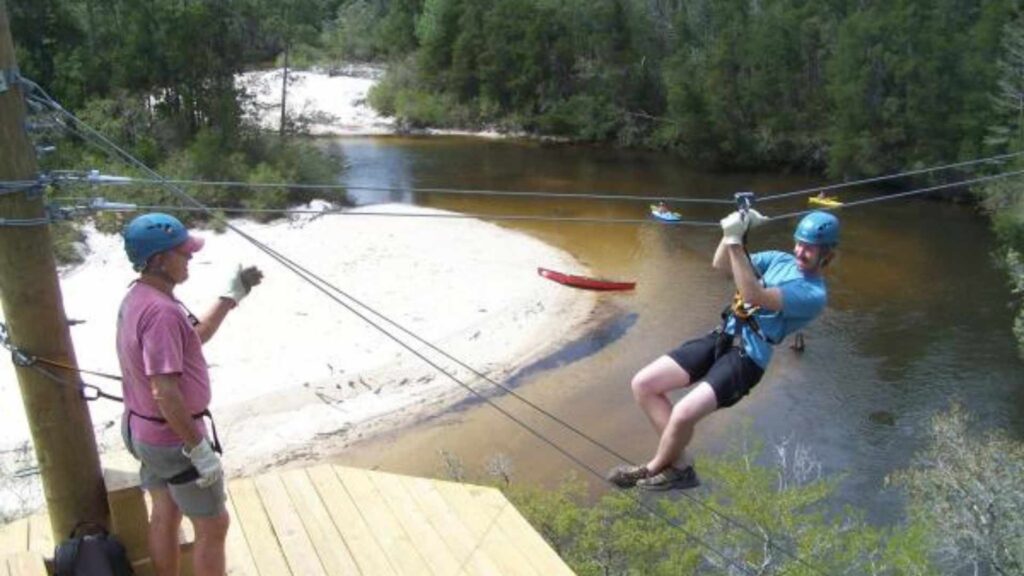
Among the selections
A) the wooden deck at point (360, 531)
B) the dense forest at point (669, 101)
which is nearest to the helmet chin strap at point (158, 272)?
the wooden deck at point (360, 531)

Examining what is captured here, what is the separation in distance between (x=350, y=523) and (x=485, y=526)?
0.87 metres

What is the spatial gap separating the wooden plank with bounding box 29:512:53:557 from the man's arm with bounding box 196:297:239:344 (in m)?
1.82

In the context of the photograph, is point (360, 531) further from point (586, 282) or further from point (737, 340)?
point (586, 282)

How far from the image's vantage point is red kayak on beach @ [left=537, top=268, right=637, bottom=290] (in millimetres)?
25203

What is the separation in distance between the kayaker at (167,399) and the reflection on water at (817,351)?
36.9ft

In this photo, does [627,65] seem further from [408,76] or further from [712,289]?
[712,289]

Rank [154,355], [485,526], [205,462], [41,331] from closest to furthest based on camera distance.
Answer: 1. [154,355]
2. [205,462]
3. [41,331]
4. [485,526]

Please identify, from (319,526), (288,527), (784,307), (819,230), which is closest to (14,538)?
(288,527)

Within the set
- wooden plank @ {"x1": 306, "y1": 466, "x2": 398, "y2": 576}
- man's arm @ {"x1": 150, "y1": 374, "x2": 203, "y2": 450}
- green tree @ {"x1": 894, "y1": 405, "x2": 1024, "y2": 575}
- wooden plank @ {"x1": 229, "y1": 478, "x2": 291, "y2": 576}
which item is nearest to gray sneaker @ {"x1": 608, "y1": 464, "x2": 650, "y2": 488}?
wooden plank @ {"x1": 306, "y1": 466, "x2": 398, "y2": 576}

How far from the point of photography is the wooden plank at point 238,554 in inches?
233

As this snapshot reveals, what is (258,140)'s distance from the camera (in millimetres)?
35094

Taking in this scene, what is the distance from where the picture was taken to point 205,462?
4680 millimetres

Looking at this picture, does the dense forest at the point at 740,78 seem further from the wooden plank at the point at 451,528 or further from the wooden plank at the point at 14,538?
the wooden plank at the point at 14,538

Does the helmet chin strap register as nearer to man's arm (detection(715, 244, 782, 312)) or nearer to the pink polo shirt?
the pink polo shirt
